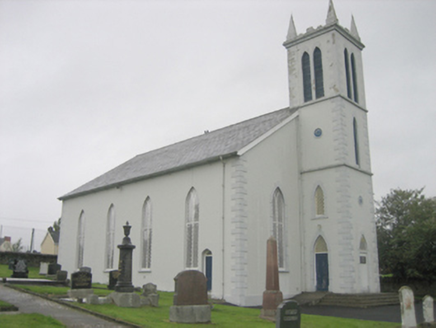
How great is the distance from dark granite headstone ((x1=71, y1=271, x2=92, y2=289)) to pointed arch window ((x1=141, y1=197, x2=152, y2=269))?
27.7ft

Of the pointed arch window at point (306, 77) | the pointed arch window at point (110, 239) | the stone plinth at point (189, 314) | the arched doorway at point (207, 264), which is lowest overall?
the stone plinth at point (189, 314)

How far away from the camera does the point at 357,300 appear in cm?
2119

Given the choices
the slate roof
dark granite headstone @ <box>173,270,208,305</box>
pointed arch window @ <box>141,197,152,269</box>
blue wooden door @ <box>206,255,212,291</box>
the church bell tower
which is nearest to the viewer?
dark granite headstone @ <box>173,270,208,305</box>

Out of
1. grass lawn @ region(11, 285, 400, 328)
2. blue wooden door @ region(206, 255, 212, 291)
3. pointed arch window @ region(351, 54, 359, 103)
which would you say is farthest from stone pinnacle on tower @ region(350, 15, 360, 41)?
grass lawn @ region(11, 285, 400, 328)

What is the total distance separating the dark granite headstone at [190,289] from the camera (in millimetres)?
14188

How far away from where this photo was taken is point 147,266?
27922 mm

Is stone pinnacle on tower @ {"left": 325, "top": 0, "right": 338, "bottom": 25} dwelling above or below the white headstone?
above

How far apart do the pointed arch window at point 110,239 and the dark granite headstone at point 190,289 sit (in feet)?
60.3

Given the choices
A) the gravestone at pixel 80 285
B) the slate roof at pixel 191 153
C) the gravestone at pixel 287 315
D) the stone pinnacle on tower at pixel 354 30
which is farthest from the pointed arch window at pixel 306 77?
the gravestone at pixel 287 315

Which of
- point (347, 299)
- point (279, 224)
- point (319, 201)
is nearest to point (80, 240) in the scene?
point (279, 224)

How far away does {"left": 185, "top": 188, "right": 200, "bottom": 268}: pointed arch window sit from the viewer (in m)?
24.5

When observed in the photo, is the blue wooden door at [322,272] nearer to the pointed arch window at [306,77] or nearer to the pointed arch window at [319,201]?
the pointed arch window at [319,201]

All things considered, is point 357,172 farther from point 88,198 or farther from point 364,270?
point 88,198

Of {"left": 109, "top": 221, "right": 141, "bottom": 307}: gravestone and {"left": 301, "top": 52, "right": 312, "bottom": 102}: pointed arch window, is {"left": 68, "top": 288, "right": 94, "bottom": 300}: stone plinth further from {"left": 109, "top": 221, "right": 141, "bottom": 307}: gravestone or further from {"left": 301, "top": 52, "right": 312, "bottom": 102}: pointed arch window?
{"left": 301, "top": 52, "right": 312, "bottom": 102}: pointed arch window
